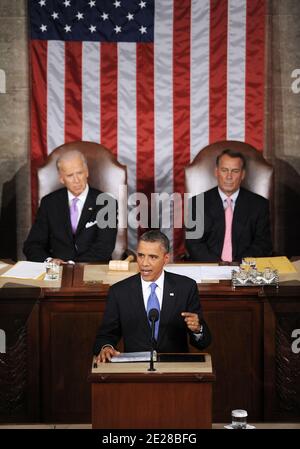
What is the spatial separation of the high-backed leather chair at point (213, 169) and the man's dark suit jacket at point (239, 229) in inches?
8.2

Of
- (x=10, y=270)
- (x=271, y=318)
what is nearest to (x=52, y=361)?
(x=10, y=270)

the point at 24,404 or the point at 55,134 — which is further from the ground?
the point at 55,134

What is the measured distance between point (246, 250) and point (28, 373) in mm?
1980

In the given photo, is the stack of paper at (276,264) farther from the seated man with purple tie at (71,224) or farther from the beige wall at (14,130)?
the beige wall at (14,130)

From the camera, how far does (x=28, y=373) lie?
17.6ft

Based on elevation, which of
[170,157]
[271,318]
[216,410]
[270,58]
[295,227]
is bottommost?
[216,410]

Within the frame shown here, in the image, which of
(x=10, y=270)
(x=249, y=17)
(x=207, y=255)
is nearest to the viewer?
(x=10, y=270)

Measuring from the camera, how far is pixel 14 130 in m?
7.75

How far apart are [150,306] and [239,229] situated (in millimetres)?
2084

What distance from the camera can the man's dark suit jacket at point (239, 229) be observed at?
6.62 m

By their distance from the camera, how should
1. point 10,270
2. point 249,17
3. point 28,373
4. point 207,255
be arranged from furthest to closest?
1. point 249,17
2. point 207,255
3. point 10,270
4. point 28,373

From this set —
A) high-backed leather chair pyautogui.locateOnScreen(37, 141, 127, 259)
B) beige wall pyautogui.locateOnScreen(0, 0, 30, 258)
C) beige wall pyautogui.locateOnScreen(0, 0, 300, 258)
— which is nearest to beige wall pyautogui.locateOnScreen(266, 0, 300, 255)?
beige wall pyautogui.locateOnScreen(0, 0, 300, 258)

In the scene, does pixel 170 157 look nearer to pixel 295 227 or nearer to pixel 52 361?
pixel 295 227
